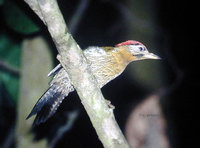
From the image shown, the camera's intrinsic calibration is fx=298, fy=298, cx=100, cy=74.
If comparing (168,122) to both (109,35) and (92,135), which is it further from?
(109,35)

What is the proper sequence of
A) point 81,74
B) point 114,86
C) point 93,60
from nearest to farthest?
point 81,74
point 93,60
point 114,86

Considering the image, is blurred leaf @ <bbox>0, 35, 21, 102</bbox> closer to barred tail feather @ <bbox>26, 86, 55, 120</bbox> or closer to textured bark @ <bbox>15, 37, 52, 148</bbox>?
textured bark @ <bbox>15, 37, 52, 148</bbox>

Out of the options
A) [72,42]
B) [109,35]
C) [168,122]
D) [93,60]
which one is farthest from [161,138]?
[109,35]

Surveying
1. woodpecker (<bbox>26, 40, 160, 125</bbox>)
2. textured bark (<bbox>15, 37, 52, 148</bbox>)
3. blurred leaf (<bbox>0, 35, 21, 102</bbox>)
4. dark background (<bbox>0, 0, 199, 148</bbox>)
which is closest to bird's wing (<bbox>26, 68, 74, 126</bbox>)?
woodpecker (<bbox>26, 40, 160, 125</bbox>)

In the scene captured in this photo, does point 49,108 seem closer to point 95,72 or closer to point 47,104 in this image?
point 47,104

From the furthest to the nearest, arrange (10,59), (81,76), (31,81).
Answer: (10,59) < (31,81) < (81,76)

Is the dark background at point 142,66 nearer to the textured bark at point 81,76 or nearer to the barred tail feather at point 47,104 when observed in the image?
the barred tail feather at point 47,104

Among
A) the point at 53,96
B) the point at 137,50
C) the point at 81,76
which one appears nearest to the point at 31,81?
the point at 53,96
